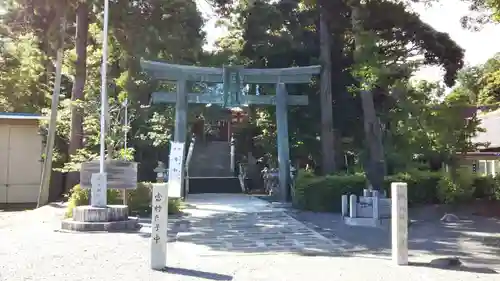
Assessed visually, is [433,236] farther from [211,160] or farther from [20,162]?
[20,162]

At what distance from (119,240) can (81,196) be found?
394cm

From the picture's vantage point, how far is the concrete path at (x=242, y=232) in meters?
9.16

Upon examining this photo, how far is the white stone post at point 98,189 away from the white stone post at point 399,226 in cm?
677

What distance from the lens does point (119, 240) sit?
9750 millimetres

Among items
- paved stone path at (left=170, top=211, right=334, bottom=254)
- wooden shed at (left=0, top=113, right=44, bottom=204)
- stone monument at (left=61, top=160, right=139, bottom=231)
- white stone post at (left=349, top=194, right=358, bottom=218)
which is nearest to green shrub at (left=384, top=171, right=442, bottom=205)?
white stone post at (left=349, top=194, right=358, bottom=218)

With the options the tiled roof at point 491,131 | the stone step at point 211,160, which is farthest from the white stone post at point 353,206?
the tiled roof at point 491,131

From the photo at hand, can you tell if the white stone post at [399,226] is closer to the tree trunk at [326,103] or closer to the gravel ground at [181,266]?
the gravel ground at [181,266]

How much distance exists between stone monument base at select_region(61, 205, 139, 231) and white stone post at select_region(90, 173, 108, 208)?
240 mm

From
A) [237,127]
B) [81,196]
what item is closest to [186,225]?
[81,196]

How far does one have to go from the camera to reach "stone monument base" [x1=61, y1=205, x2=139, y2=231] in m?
11.1

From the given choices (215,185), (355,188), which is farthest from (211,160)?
(355,188)

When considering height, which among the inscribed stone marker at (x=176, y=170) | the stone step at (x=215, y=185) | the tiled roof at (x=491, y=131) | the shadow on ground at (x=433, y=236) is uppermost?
the tiled roof at (x=491, y=131)

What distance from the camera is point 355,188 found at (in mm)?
15211

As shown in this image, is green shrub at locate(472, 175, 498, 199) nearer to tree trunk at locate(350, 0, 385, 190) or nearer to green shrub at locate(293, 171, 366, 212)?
tree trunk at locate(350, 0, 385, 190)
